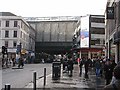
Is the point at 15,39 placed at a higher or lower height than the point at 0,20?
lower

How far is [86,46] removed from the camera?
8006 centimetres

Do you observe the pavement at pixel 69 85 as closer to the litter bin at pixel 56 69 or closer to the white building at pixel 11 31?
the litter bin at pixel 56 69

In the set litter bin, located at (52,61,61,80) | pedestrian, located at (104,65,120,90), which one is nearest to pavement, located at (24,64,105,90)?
litter bin, located at (52,61,61,80)

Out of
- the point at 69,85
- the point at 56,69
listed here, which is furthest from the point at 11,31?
the point at 69,85

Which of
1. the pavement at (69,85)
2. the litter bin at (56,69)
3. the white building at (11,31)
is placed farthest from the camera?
the white building at (11,31)

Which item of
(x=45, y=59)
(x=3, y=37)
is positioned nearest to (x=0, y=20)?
(x=3, y=37)

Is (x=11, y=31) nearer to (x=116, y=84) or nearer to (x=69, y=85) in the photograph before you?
(x=69, y=85)

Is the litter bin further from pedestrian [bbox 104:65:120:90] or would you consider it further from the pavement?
pedestrian [bbox 104:65:120:90]

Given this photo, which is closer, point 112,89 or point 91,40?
point 112,89

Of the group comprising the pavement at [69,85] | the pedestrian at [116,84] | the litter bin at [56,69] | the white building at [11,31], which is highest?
the white building at [11,31]

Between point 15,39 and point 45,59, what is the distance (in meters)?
16.3

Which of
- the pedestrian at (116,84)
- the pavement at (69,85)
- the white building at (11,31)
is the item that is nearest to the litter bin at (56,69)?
the pavement at (69,85)

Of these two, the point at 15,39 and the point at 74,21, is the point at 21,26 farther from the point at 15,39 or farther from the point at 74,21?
the point at 74,21

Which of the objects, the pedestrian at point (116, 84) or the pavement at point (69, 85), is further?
the pavement at point (69, 85)
